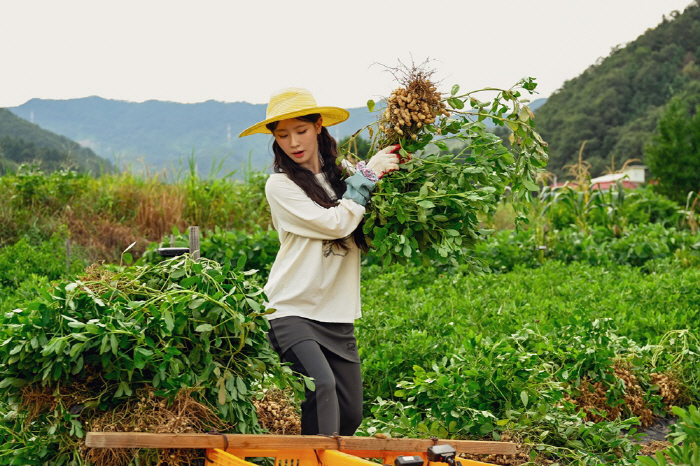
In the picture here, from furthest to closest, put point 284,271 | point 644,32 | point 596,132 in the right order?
point 644,32, point 596,132, point 284,271

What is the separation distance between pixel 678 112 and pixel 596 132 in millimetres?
16388

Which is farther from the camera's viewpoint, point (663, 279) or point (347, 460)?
point (663, 279)

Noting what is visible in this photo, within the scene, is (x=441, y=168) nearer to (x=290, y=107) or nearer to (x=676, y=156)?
(x=290, y=107)

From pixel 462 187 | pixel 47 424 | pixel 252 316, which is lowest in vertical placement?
pixel 47 424

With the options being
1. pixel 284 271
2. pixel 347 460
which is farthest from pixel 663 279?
pixel 347 460

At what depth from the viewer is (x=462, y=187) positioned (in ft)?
10.7

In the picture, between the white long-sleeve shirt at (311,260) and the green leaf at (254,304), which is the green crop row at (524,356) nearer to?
the white long-sleeve shirt at (311,260)

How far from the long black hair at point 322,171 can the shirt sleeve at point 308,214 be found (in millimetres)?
39

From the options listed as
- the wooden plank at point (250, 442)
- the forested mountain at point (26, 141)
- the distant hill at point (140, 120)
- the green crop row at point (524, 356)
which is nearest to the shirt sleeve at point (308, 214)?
Result: the wooden plank at point (250, 442)

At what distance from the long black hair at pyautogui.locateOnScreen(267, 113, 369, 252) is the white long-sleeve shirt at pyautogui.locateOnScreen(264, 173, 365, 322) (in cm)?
3

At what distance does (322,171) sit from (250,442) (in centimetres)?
141

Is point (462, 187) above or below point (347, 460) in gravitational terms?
above

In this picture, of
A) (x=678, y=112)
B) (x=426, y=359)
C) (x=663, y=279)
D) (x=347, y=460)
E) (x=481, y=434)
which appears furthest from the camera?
(x=678, y=112)

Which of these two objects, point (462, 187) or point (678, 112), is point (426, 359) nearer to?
point (462, 187)
